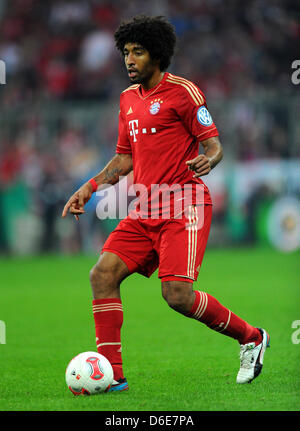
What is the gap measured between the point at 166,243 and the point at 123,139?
0.99m

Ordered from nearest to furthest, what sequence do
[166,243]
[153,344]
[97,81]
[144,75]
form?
1. [166,243]
2. [144,75]
3. [153,344]
4. [97,81]

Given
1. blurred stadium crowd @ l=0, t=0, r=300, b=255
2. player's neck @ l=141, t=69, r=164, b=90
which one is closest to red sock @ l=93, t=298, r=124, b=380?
player's neck @ l=141, t=69, r=164, b=90

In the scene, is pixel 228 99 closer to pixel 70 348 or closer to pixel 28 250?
pixel 28 250

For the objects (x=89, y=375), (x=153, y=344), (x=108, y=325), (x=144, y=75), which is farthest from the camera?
(x=153, y=344)

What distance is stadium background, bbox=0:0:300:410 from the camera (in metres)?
11.5

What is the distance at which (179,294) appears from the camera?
5.39 m

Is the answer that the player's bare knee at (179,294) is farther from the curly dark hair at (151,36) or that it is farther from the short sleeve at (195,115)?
the curly dark hair at (151,36)

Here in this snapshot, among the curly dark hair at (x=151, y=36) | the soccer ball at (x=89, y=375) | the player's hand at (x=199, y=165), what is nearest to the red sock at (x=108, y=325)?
the soccer ball at (x=89, y=375)

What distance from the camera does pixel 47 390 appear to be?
18.2 feet

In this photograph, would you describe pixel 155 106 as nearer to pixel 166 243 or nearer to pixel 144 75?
pixel 144 75

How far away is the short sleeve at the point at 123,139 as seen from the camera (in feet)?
19.7

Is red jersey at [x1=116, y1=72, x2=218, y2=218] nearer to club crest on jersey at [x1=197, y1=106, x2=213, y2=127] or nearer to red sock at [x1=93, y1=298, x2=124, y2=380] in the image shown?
club crest on jersey at [x1=197, y1=106, x2=213, y2=127]

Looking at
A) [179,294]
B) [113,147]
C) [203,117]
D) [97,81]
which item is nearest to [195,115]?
[203,117]

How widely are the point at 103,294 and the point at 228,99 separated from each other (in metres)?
13.5
